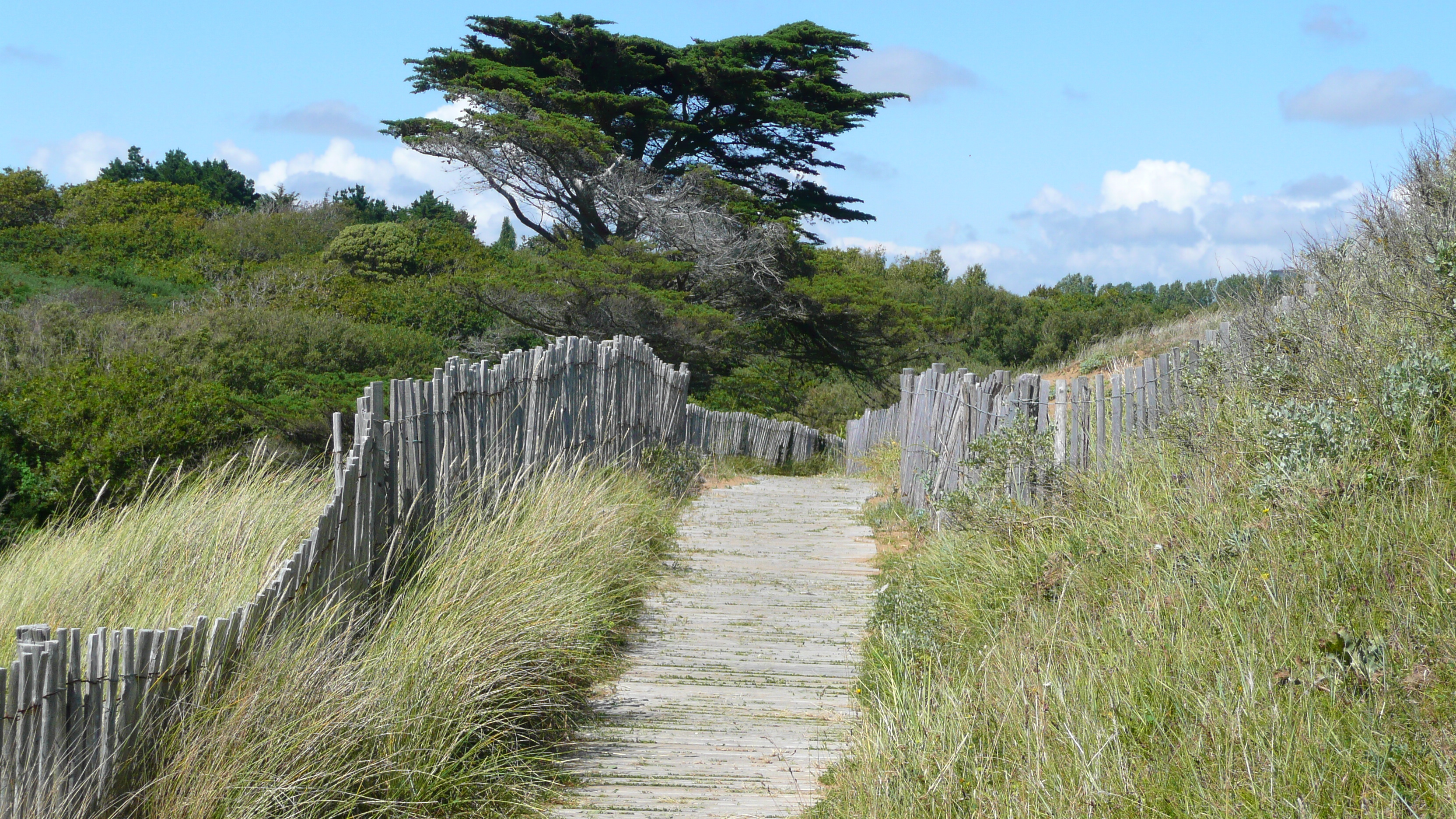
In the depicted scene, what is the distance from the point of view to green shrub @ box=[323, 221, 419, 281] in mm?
40531

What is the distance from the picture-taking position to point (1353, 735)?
308 cm

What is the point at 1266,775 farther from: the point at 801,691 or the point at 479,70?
the point at 479,70

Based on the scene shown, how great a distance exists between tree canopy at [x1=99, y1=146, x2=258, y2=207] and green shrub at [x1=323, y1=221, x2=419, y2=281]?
2097 cm

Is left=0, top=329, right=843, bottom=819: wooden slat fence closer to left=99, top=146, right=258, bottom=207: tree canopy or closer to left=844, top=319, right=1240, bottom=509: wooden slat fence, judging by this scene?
left=844, top=319, right=1240, bottom=509: wooden slat fence

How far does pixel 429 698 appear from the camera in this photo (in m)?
4.10

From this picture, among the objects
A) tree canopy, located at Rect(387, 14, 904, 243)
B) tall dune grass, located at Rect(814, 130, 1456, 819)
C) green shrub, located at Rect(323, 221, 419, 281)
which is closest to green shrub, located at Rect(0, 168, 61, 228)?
green shrub, located at Rect(323, 221, 419, 281)

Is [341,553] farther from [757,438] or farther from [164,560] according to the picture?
[757,438]

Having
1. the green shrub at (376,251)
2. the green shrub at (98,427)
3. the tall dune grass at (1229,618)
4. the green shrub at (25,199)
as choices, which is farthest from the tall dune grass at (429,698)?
the green shrub at (25,199)

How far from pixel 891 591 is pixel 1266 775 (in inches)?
133

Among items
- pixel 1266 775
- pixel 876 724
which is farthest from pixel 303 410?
pixel 1266 775

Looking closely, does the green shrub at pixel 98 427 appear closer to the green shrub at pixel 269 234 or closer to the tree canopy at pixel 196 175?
the green shrub at pixel 269 234

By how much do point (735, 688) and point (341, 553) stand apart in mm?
1929

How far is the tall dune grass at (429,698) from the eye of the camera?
11.1 feet

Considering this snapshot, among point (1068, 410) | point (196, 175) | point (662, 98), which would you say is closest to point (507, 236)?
point (196, 175)
